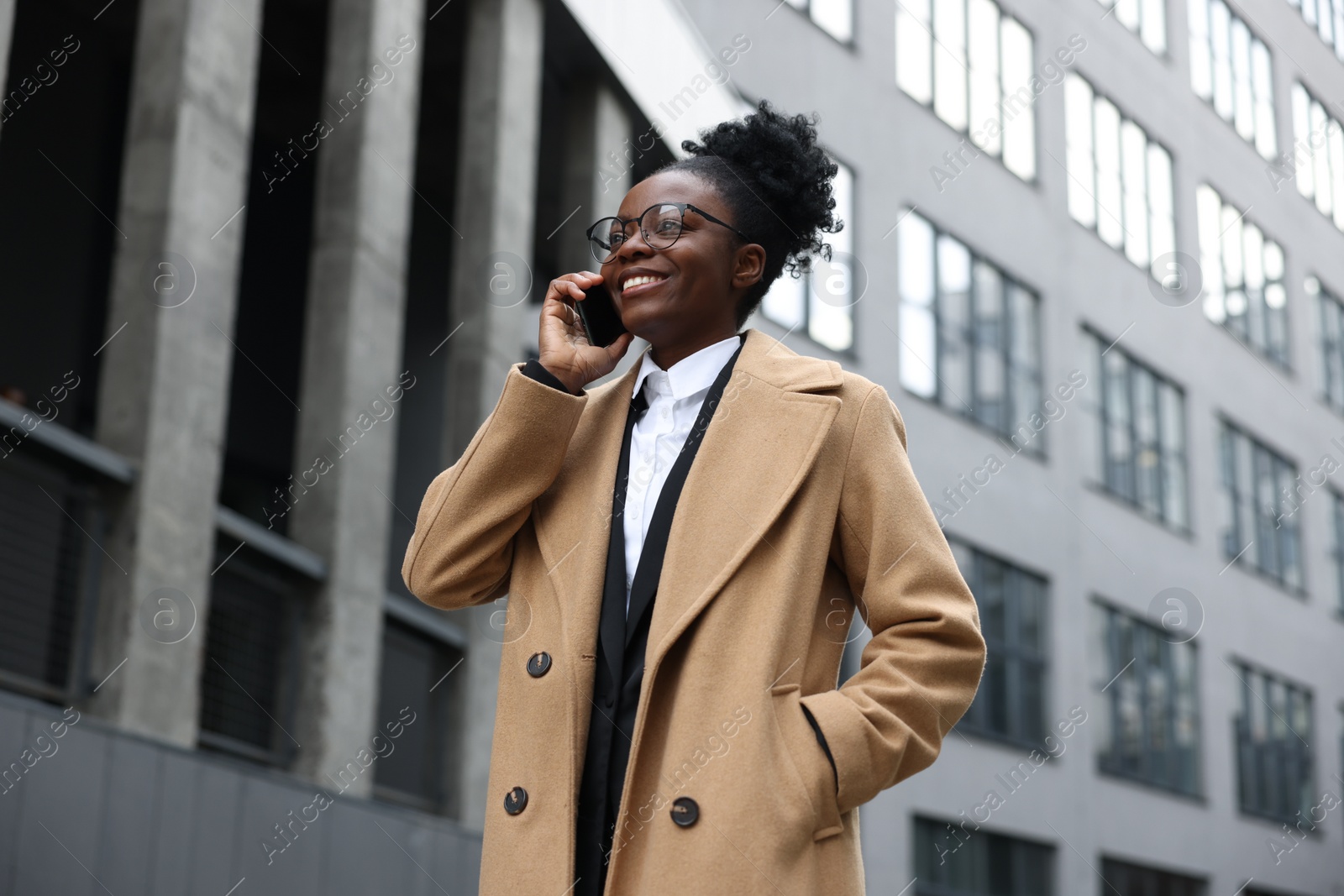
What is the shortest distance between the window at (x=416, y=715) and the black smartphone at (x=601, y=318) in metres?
9.51

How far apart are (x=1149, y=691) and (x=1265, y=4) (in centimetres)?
1718

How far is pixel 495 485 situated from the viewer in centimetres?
276

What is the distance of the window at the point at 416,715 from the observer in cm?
1279

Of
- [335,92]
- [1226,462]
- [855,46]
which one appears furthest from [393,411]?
[1226,462]

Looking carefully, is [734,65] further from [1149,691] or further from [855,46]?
[1149,691]

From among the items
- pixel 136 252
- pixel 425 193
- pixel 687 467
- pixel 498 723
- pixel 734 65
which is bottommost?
pixel 498 723

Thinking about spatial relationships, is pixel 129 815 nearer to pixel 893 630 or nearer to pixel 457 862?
pixel 457 862

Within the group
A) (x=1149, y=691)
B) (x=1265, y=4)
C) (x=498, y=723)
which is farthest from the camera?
(x=1265, y=4)

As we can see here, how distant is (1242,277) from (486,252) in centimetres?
2379

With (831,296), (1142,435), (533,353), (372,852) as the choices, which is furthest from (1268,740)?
(372,852)

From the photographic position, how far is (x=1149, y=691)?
2662 centimetres

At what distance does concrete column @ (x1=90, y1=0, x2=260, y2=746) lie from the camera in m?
8.45

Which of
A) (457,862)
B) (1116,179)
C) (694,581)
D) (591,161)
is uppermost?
(1116,179)

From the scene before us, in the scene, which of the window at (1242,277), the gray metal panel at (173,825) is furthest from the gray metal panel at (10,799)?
the window at (1242,277)
